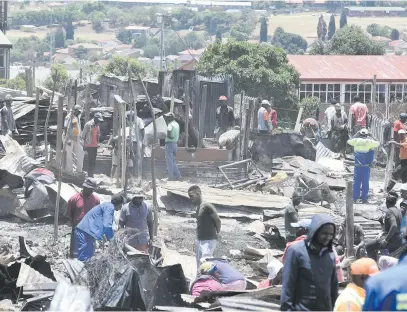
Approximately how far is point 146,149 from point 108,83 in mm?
10607

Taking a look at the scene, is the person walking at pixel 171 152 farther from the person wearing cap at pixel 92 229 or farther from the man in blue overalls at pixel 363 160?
the person wearing cap at pixel 92 229

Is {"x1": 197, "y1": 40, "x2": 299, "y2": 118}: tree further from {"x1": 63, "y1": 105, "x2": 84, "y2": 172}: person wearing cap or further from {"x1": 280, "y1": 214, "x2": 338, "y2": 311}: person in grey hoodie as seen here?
{"x1": 280, "y1": 214, "x2": 338, "y2": 311}: person in grey hoodie

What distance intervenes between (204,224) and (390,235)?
89.0 inches

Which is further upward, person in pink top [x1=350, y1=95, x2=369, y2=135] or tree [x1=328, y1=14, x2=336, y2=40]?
person in pink top [x1=350, y1=95, x2=369, y2=135]

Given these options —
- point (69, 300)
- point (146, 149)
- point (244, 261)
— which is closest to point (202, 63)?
point (146, 149)

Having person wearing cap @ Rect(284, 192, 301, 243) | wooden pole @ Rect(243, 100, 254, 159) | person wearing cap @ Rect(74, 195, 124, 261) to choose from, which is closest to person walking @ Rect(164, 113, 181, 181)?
wooden pole @ Rect(243, 100, 254, 159)

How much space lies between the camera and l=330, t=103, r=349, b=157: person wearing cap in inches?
936

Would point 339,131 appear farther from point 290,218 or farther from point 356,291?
point 356,291

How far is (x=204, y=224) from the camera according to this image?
12875mm

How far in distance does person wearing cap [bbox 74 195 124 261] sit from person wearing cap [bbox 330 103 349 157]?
38.9ft

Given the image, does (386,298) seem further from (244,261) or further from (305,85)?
(305,85)

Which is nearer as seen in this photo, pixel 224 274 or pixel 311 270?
pixel 311 270

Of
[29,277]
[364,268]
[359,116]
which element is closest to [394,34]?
[359,116]

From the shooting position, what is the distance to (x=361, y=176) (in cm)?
1891
